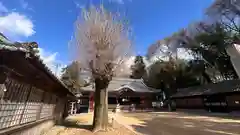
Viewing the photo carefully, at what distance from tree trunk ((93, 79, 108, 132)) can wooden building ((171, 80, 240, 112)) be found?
59.1ft

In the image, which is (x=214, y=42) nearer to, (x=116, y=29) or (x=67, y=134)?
(x=116, y=29)

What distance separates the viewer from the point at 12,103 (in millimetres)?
4488

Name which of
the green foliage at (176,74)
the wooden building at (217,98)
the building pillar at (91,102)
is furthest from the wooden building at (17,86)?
the green foliage at (176,74)

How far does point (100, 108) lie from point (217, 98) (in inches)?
794

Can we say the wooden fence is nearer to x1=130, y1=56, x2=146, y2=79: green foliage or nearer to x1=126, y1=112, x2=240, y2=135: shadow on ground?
x1=126, y1=112, x2=240, y2=135: shadow on ground

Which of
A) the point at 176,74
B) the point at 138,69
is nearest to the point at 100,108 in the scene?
the point at 176,74

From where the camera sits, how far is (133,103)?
3200 centimetres

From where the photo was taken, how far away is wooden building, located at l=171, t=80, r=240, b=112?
21.3 meters

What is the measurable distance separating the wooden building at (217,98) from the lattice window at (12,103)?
2227 centimetres

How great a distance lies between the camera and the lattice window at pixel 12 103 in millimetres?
4024

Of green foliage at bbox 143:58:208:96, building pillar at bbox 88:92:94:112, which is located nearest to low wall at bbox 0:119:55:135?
building pillar at bbox 88:92:94:112

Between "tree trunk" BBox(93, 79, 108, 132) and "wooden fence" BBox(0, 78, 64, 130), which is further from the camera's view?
"tree trunk" BBox(93, 79, 108, 132)

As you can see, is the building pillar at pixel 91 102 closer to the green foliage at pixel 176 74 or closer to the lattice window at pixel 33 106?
the green foliage at pixel 176 74

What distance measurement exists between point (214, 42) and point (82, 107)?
24609 mm
